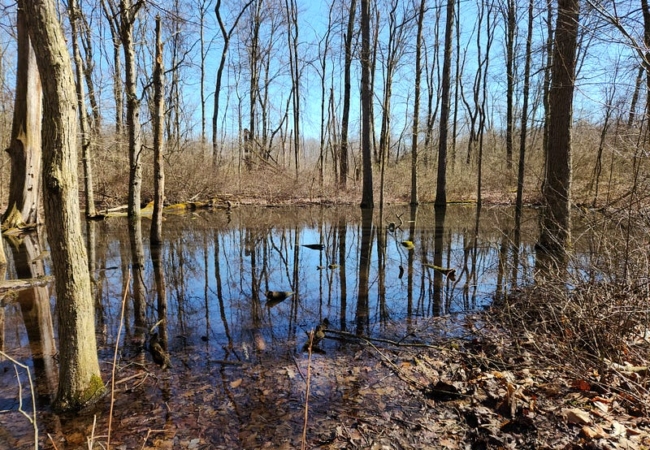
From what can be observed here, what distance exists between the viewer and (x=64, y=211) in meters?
2.90

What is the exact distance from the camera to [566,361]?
3570 mm

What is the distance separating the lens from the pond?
418 centimetres

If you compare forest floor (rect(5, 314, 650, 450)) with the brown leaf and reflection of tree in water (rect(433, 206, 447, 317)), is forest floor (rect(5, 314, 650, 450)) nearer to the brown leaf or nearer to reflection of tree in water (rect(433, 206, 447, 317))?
the brown leaf

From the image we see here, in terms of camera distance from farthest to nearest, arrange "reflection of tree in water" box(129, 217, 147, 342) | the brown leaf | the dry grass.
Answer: the dry grass
"reflection of tree in water" box(129, 217, 147, 342)
the brown leaf

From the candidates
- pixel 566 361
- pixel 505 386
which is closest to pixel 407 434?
pixel 505 386

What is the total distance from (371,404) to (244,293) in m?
3.76

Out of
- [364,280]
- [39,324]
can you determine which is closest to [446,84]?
[364,280]

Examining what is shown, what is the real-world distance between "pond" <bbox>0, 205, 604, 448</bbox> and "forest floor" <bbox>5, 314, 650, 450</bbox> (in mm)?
89

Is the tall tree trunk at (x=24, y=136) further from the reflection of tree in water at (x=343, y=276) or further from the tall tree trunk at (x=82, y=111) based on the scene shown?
Answer: the reflection of tree in water at (x=343, y=276)

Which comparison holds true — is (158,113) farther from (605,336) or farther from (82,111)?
(605,336)

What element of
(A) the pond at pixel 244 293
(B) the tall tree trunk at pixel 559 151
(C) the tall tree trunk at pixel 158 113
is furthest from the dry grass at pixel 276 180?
(C) the tall tree trunk at pixel 158 113

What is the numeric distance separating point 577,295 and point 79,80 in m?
17.5

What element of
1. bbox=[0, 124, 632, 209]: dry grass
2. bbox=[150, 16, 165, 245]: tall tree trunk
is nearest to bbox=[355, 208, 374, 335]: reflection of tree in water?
bbox=[150, 16, 165, 245]: tall tree trunk

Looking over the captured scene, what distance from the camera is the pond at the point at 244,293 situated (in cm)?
418
